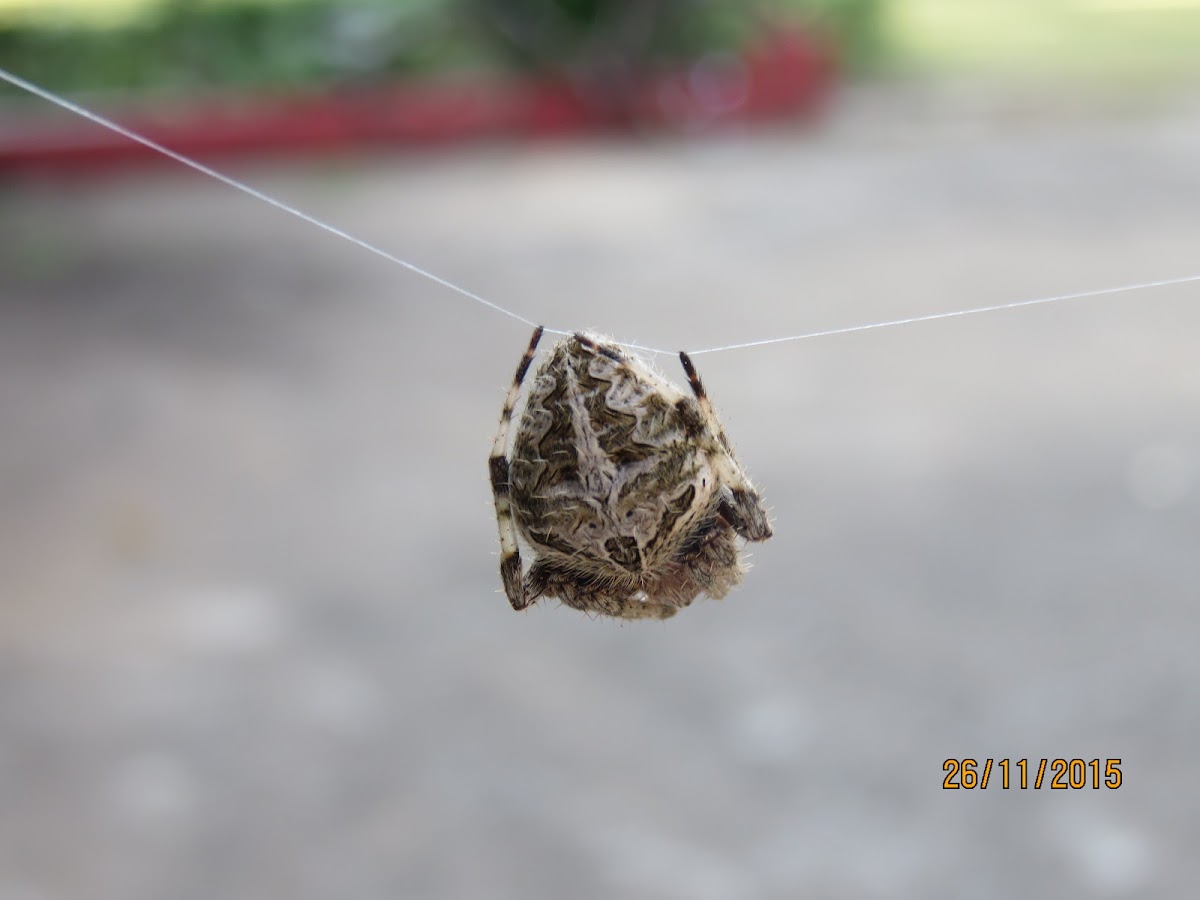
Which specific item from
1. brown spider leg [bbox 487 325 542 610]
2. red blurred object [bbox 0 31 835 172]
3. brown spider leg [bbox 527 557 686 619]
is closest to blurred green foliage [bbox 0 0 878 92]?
red blurred object [bbox 0 31 835 172]

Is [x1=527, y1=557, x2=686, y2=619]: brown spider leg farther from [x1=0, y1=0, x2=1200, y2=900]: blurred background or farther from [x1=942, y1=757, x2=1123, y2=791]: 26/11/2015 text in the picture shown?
[x1=942, y1=757, x2=1123, y2=791]: 26/11/2015 text

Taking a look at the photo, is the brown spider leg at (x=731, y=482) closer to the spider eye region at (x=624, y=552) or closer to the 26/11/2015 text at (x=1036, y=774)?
the spider eye region at (x=624, y=552)

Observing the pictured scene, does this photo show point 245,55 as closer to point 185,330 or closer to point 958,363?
point 185,330

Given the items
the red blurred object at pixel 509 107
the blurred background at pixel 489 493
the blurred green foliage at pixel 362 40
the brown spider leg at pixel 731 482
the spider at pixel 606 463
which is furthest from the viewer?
the blurred green foliage at pixel 362 40

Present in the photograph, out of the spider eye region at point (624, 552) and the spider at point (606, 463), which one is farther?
the spider eye region at point (624, 552)

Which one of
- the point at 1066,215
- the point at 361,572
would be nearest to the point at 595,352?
the point at 361,572

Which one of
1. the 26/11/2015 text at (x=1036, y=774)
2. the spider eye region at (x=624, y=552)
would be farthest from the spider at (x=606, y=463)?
the 26/11/2015 text at (x=1036, y=774)
